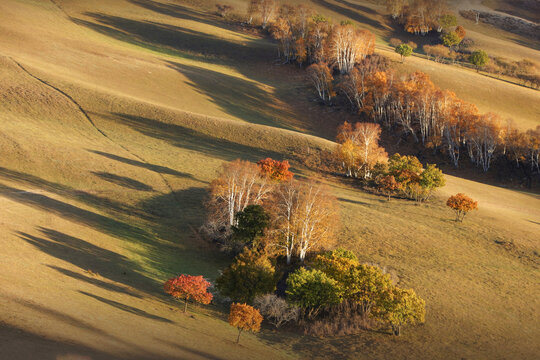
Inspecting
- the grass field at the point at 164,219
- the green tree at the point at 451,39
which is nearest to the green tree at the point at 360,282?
the grass field at the point at 164,219

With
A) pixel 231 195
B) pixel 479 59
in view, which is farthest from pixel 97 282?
pixel 479 59

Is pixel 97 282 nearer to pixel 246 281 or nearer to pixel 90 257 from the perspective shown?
pixel 90 257

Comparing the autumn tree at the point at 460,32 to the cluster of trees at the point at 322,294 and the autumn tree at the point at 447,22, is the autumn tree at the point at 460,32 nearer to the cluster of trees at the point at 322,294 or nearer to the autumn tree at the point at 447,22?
the autumn tree at the point at 447,22

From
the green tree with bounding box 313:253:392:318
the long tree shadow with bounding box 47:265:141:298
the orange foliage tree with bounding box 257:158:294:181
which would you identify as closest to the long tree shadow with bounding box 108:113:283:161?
the orange foliage tree with bounding box 257:158:294:181

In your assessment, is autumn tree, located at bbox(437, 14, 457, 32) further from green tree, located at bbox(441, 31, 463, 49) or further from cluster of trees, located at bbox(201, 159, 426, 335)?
cluster of trees, located at bbox(201, 159, 426, 335)

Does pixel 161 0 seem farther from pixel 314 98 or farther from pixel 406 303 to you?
pixel 406 303

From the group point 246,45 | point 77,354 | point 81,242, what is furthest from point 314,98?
point 77,354
